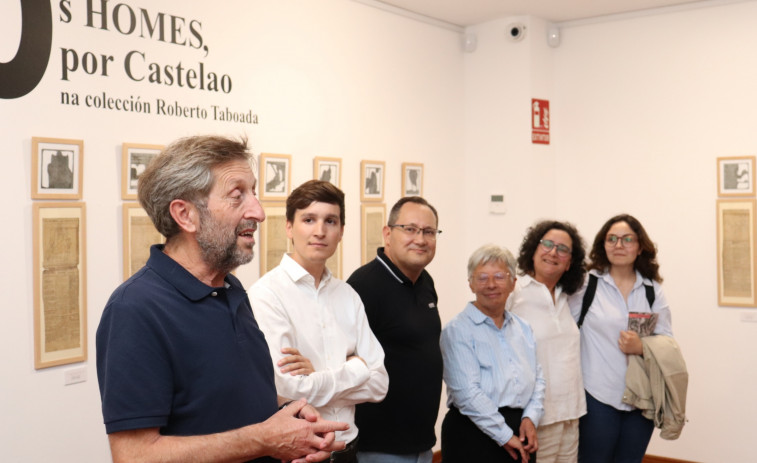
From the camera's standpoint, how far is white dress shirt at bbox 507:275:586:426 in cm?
354

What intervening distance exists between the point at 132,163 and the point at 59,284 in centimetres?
68

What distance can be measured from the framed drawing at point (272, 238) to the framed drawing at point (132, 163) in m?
0.84

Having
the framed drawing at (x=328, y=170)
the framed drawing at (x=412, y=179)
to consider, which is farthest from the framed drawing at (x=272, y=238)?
the framed drawing at (x=412, y=179)

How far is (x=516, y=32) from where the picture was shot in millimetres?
5852

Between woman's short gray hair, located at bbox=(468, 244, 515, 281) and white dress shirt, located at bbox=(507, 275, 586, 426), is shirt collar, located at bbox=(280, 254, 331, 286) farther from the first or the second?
white dress shirt, located at bbox=(507, 275, 586, 426)

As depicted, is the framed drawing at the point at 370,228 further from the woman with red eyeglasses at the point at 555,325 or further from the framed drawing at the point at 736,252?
the framed drawing at the point at 736,252

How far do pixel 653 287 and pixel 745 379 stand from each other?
6.51ft

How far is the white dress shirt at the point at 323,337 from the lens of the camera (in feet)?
7.97

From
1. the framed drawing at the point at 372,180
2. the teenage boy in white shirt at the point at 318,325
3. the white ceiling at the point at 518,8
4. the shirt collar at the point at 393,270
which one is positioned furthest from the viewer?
the white ceiling at the point at 518,8

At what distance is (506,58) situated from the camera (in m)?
5.92

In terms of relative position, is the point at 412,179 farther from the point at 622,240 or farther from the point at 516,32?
the point at 622,240

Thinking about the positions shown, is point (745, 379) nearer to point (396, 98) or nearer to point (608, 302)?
point (608, 302)

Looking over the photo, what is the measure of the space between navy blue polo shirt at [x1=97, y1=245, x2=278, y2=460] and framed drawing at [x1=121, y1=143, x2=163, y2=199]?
2020 mm

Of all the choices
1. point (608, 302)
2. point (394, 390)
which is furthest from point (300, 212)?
point (608, 302)
